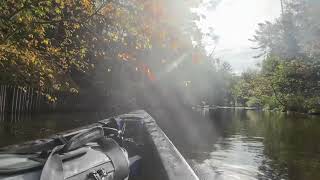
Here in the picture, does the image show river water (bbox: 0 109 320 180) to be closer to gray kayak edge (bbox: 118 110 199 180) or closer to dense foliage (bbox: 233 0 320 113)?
gray kayak edge (bbox: 118 110 199 180)

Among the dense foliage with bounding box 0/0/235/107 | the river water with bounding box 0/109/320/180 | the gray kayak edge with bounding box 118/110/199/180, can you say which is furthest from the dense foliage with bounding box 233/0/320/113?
the gray kayak edge with bounding box 118/110/199/180

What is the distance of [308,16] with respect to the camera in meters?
52.2

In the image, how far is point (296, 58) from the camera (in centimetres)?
6116

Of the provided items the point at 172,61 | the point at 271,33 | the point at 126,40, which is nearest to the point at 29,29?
the point at 126,40

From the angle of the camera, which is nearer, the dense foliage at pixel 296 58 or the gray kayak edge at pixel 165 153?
the gray kayak edge at pixel 165 153

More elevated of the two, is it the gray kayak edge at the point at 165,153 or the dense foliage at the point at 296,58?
the dense foliage at the point at 296,58

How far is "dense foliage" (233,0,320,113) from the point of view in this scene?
5094 cm

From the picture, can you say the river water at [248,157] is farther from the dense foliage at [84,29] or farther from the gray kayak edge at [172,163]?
the gray kayak edge at [172,163]

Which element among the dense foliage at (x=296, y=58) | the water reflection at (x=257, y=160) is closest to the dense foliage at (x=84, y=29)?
the water reflection at (x=257, y=160)

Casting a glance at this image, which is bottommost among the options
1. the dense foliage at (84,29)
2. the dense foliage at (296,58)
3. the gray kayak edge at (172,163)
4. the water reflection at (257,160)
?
the water reflection at (257,160)

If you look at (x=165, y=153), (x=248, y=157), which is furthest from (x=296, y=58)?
(x=165, y=153)

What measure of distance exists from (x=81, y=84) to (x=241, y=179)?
94.6ft

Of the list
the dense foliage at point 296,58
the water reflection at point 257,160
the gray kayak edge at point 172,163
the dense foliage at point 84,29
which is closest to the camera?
the gray kayak edge at point 172,163

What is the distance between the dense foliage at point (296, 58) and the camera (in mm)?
50938
